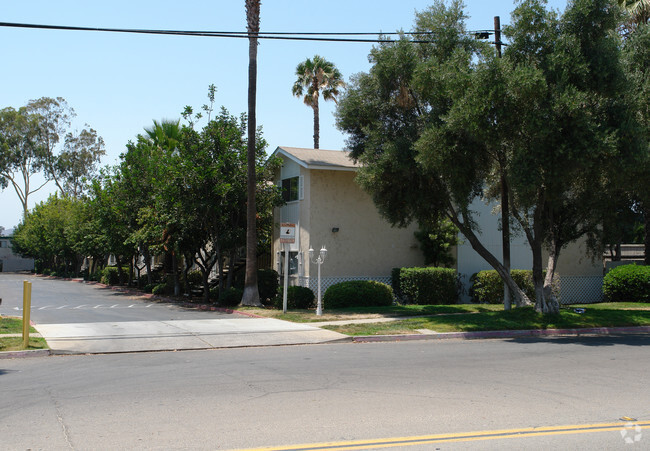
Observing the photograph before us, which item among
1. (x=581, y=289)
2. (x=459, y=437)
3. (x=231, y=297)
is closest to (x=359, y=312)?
(x=231, y=297)

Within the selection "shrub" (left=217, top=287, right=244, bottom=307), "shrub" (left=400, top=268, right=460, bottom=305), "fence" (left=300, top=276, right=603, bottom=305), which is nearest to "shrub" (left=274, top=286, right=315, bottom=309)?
"shrub" (left=217, top=287, right=244, bottom=307)

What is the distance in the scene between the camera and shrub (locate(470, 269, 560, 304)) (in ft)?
79.1

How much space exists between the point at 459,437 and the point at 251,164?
16.7 m

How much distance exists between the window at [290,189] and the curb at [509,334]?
11.3m

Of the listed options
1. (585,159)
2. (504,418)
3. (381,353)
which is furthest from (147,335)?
Answer: (585,159)

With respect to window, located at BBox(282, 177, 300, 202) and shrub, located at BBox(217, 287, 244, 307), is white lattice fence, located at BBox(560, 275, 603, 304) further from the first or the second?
shrub, located at BBox(217, 287, 244, 307)

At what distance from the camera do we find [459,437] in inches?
235

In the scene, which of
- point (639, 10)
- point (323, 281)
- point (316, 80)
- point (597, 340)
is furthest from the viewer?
point (316, 80)

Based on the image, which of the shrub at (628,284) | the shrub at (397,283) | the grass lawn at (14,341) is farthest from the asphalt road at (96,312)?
the shrub at (628,284)

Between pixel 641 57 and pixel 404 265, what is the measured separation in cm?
1239

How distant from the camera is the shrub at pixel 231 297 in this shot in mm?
22905

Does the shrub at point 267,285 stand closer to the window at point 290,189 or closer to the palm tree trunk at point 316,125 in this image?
the window at point 290,189

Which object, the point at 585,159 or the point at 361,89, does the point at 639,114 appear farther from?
the point at 361,89

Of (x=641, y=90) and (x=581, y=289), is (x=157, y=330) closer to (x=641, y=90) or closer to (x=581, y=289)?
(x=641, y=90)
